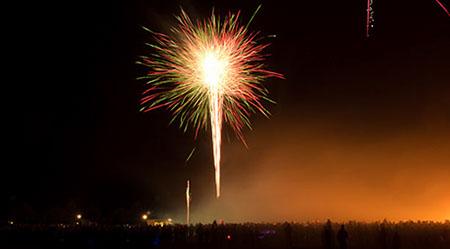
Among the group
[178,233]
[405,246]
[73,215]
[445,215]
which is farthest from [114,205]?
Answer: [405,246]

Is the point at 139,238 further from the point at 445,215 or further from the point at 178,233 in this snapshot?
the point at 445,215

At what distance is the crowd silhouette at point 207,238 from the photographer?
21.5 meters

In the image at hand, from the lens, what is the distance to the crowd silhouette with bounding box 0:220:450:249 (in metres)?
21.5

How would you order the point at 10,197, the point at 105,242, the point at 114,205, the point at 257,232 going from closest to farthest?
the point at 105,242
the point at 257,232
the point at 10,197
the point at 114,205

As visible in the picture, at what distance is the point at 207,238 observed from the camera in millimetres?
22844

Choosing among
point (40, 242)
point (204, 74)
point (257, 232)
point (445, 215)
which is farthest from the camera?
point (445, 215)

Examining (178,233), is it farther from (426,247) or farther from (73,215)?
(73,215)

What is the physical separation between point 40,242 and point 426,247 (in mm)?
15071

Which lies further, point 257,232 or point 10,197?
point 10,197

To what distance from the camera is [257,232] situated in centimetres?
2466

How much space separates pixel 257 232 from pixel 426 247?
7011mm

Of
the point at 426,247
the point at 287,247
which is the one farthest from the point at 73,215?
the point at 426,247

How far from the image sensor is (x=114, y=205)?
65438 millimetres

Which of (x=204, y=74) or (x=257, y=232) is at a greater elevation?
(x=204, y=74)
